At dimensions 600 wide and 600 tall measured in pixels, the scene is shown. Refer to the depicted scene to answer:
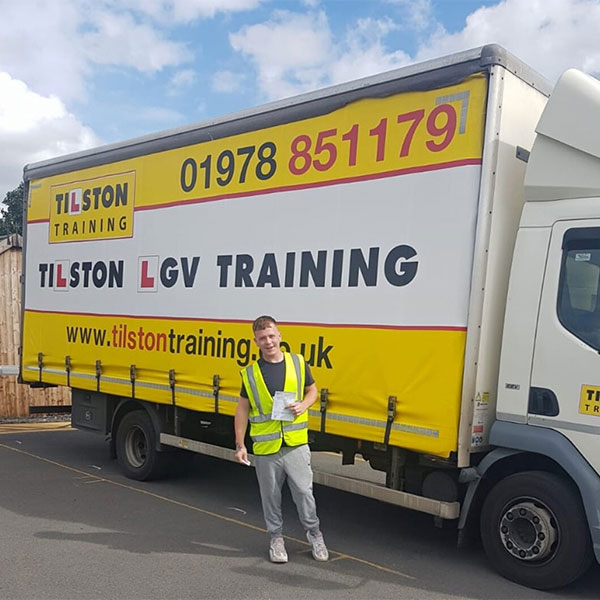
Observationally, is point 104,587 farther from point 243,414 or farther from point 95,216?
point 95,216

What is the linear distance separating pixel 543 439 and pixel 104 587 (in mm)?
2952

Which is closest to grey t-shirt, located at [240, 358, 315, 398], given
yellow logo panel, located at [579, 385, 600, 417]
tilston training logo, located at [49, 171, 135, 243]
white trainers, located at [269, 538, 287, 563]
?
white trainers, located at [269, 538, 287, 563]

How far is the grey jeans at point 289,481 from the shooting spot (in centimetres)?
494

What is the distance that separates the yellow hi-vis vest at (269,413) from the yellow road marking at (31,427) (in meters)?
7.13

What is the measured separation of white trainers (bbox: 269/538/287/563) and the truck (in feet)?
2.35

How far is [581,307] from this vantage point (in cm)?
448

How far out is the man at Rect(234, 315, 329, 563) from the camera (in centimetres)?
489

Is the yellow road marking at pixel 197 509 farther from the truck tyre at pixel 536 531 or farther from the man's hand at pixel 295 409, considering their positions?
the man's hand at pixel 295 409

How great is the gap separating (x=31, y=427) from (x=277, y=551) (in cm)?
775

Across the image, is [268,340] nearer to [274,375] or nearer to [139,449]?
[274,375]

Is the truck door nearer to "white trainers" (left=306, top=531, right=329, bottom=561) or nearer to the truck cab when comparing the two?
the truck cab

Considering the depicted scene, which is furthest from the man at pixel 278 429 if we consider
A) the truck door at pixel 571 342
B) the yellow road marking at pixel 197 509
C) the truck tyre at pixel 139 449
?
the truck tyre at pixel 139 449

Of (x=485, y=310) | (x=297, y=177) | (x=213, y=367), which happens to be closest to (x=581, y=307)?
(x=485, y=310)

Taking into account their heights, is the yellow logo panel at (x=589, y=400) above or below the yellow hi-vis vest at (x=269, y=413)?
above
